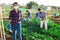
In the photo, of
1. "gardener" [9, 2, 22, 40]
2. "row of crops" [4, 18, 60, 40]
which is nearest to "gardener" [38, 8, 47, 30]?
"row of crops" [4, 18, 60, 40]

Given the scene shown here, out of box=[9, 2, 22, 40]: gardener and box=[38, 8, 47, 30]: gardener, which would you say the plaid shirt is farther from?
box=[38, 8, 47, 30]: gardener

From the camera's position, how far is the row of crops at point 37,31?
1.96 m

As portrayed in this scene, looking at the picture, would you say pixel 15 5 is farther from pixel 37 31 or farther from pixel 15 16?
pixel 37 31

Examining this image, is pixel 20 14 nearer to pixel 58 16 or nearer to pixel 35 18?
pixel 35 18

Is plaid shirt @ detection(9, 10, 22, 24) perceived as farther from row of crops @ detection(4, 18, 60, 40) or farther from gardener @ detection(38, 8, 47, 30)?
gardener @ detection(38, 8, 47, 30)

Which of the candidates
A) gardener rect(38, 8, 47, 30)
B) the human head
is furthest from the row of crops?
the human head

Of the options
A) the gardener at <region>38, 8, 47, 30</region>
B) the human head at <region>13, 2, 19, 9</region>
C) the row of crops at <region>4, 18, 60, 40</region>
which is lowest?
the row of crops at <region>4, 18, 60, 40</region>

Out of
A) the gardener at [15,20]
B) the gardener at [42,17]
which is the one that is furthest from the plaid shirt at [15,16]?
the gardener at [42,17]

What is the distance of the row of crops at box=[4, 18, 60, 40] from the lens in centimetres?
196

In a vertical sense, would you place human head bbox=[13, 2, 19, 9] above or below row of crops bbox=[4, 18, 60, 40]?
above

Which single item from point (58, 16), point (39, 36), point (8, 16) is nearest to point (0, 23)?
point (8, 16)

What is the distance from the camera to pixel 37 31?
199 cm

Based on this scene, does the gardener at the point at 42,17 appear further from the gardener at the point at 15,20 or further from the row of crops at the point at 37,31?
the gardener at the point at 15,20

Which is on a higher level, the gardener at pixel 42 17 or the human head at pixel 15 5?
the human head at pixel 15 5
